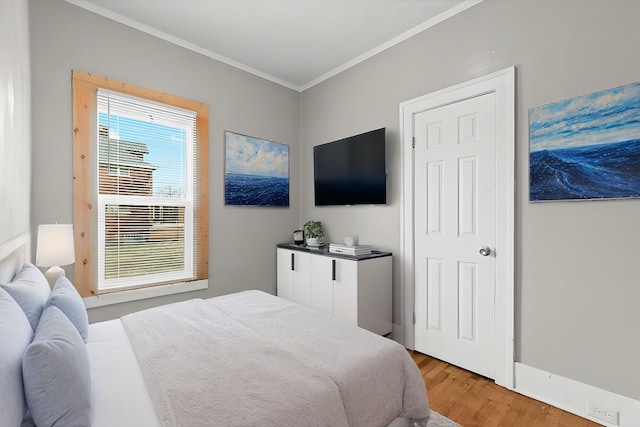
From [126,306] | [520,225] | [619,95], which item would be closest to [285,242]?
[126,306]

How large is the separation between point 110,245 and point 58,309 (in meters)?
1.39

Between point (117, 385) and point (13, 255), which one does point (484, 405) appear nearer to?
point (117, 385)

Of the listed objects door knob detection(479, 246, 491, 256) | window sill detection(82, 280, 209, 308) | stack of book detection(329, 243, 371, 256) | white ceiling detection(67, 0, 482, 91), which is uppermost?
white ceiling detection(67, 0, 482, 91)

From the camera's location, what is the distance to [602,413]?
172 centimetres

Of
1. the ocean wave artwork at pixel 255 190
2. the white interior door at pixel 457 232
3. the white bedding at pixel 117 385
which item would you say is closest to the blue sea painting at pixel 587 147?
the white interior door at pixel 457 232

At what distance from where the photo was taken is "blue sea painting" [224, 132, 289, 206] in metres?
3.19

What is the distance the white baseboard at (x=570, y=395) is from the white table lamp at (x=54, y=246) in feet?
10.1

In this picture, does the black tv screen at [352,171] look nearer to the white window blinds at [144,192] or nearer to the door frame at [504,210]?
the door frame at [504,210]

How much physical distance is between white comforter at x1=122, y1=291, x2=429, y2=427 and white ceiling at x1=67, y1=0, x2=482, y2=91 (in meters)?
2.35

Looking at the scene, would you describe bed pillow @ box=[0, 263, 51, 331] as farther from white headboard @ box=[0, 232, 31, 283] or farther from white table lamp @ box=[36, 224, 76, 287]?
white table lamp @ box=[36, 224, 76, 287]

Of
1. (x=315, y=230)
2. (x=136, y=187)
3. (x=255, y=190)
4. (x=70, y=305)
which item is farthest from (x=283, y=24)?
(x=70, y=305)

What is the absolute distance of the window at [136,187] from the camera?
2.36 m

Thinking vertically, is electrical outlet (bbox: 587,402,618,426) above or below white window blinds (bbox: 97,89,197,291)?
below

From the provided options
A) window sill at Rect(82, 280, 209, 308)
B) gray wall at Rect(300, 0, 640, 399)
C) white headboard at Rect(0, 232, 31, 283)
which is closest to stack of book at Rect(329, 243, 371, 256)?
gray wall at Rect(300, 0, 640, 399)
